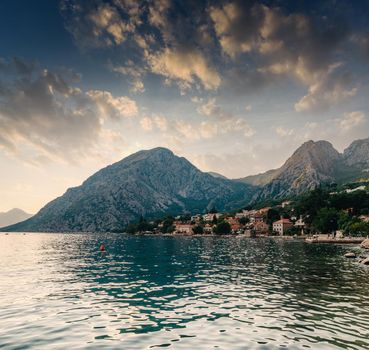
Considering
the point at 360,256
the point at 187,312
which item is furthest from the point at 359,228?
the point at 187,312

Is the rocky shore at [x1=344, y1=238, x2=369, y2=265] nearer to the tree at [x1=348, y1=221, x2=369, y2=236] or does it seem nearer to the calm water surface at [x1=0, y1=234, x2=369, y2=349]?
the calm water surface at [x1=0, y1=234, x2=369, y2=349]

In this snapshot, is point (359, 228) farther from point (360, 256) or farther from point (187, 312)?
point (187, 312)

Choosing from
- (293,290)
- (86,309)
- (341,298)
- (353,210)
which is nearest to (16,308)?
(86,309)

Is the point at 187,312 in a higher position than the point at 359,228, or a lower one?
lower

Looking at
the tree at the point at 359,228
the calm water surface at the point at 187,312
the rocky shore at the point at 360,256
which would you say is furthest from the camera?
the tree at the point at 359,228

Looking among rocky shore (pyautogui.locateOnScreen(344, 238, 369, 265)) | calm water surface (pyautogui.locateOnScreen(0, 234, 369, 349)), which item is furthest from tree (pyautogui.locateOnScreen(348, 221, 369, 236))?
calm water surface (pyautogui.locateOnScreen(0, 234, 369, 349))

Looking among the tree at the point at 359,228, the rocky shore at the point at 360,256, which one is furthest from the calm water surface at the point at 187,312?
the tree at the point at 359,228

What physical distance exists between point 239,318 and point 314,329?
5377 mm

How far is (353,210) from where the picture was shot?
19512 centimetres

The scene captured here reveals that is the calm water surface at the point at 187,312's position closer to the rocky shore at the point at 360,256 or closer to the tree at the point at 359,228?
the rocky shore at the point at 360,256

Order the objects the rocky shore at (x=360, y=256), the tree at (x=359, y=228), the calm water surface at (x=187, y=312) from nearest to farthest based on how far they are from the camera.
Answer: the calm water surface at (x=187, y=312)
the rocky shore at (x=360, y=256)
the tree at (x=359, y=228)

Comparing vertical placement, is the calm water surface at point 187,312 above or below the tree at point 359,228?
below

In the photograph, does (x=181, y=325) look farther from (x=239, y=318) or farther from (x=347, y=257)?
(x=347, y=257)

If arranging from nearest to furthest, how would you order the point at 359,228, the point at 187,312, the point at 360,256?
the point at 187,312, the point at 360,256, the point at 359,228
